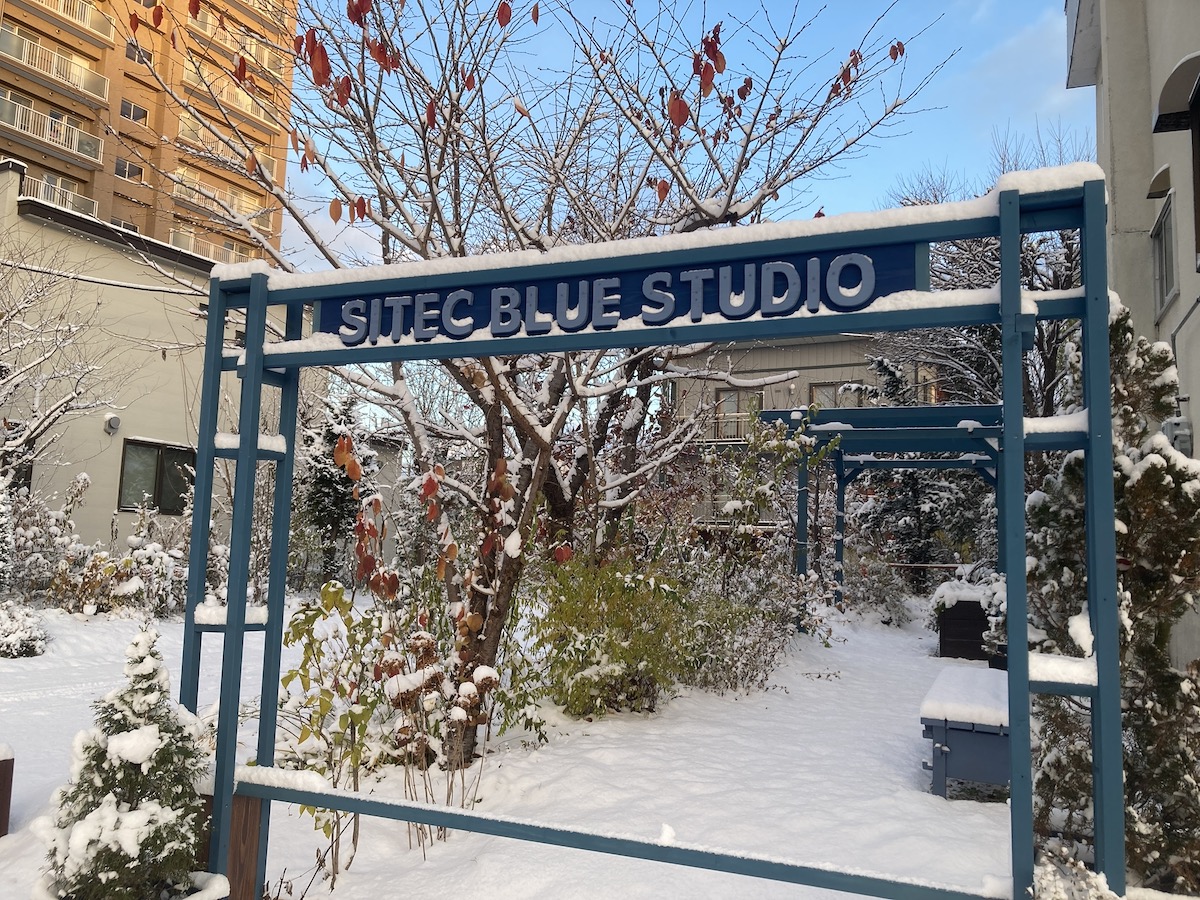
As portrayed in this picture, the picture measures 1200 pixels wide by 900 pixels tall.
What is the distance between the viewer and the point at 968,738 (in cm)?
529

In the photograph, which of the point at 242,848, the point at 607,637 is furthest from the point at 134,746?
the point at 607,637

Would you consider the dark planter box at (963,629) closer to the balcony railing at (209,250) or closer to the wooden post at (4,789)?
the wooden post at (4,789)

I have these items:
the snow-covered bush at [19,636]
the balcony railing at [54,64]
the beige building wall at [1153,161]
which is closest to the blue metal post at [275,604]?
the beige building wall at [1153,161]

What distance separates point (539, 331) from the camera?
330 cm

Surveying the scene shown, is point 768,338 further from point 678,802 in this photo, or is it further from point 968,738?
point 968,738

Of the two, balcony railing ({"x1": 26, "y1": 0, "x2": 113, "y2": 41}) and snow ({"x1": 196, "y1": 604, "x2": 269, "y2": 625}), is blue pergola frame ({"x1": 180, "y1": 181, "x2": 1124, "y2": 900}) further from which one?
balcony railing ({"x1": 26, "y1": 0, "x2": 113, "y2": 41})

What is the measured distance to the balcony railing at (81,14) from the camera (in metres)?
28.1

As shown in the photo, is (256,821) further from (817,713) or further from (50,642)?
(50,642)

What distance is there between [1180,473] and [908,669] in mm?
7221

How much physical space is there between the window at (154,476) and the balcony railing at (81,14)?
729 inches

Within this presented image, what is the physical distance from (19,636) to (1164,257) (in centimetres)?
1273

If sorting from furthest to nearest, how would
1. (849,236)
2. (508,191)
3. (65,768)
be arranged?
(508,191) < (65,768) < (849,236)

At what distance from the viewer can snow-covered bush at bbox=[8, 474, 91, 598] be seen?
1185 centimetres

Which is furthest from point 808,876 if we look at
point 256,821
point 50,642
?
point 50,642
